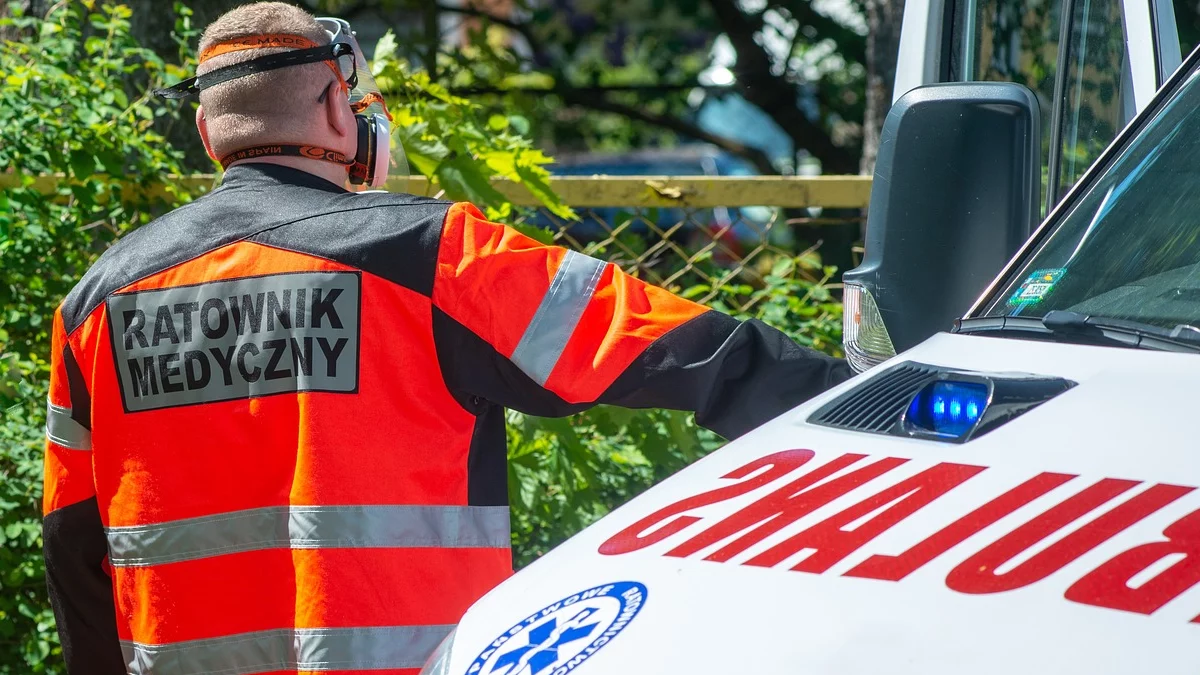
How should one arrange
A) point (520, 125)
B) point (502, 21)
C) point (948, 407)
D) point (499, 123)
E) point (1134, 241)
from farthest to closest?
point (502, 21), point (520, 125), point (499, 123), point (1134, 241), point (948, 407)

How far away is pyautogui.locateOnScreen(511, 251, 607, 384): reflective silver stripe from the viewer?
1949 millimetres

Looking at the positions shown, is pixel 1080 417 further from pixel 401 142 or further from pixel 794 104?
pixel 794 104

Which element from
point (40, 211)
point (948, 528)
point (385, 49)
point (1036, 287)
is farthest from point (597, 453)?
point (948, 528)

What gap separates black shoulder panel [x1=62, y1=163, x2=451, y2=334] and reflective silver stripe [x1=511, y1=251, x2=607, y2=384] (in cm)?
17

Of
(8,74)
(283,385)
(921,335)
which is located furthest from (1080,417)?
(8,74)

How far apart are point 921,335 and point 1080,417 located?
29.9 inches

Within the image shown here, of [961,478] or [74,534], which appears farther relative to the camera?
[74,534]

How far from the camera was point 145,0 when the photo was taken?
190 inches

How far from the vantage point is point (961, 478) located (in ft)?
4.41

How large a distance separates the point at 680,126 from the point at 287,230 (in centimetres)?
779

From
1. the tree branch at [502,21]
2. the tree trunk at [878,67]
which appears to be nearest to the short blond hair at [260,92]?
the tree trunk at [878,67]

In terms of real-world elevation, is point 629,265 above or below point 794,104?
below

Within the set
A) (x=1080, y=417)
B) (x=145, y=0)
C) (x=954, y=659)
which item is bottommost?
(x=954, y=659)

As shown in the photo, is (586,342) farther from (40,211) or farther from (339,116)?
(40,211)
